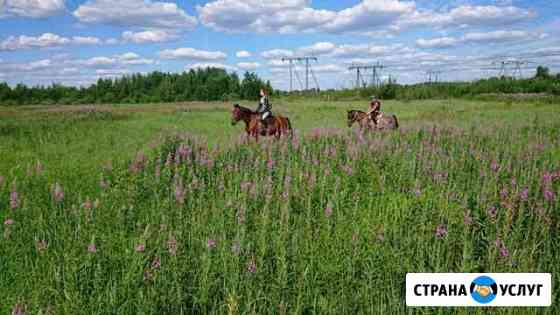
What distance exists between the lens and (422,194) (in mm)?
6527

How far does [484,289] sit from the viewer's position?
366cm

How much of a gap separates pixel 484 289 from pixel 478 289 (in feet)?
0.17

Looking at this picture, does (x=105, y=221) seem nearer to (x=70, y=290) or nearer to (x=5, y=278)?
(x=5, y=278)

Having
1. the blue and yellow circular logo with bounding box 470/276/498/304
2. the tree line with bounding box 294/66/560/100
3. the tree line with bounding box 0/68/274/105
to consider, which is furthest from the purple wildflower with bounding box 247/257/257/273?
the tree line with bounding box 0/68/274/105

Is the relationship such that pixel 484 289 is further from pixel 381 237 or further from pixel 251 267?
pixel 251 267

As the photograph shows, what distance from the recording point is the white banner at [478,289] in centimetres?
355

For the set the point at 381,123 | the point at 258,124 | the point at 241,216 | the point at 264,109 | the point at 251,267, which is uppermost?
the point at 264,109

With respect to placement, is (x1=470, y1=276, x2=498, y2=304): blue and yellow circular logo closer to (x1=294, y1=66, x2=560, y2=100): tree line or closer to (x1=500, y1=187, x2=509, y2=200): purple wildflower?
(x1=500, y1=187, x2=509, y2=200): purple wildflower

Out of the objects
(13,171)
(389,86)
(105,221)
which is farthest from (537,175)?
(389,86)

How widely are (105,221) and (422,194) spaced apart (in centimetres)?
491

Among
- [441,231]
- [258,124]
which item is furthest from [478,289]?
[258,124]

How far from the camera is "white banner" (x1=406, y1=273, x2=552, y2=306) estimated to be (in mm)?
3553

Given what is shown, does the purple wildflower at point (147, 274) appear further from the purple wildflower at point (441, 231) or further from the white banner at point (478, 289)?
the purple wildflower at point (441, 231)

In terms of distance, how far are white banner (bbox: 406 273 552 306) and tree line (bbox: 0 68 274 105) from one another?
89991mm
